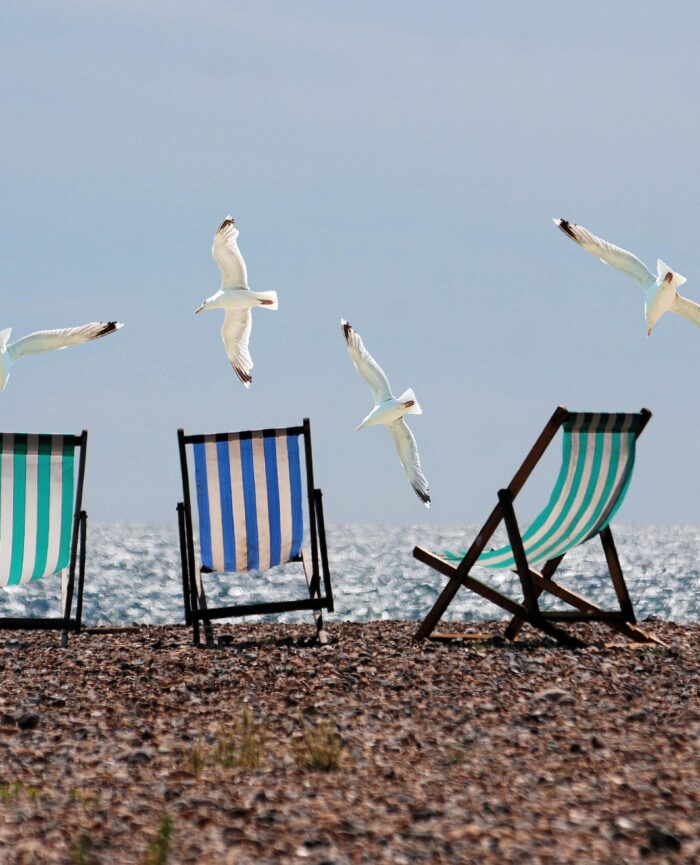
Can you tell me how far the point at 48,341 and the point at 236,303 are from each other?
195 centimetres

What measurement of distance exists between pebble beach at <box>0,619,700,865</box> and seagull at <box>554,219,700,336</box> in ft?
9.16

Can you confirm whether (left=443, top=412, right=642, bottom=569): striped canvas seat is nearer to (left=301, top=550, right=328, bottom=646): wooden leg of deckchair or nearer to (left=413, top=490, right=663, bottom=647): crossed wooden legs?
(left=413, top=490, right=663, bottom=647): crossed wooden legs

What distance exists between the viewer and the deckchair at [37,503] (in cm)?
671

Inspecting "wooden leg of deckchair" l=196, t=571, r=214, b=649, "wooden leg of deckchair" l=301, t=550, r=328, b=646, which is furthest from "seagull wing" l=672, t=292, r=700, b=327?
"wooden leg of deckchair" l=196, t=571, r=214, b=649

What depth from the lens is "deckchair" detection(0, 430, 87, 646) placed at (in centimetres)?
671

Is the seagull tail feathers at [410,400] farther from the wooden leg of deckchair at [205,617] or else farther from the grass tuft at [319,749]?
the grass tuft at [319,749]

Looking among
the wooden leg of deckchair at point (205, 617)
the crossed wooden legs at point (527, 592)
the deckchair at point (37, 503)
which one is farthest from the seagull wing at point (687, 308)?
the deckchair at point (37, 503)

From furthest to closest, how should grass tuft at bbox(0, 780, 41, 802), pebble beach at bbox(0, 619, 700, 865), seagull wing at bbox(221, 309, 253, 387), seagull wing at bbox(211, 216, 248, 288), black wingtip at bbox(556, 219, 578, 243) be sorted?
seagull wing at bbox(221, 309, 253, 387) → seagull wing at bbox(211, 216, 248, 288) → black wingtip at bbox(556, 219, 578, 243) → grass tuft at bbox(0, 780, 41, 802) → pebble beach at bbox(0, 619, 700, 865)

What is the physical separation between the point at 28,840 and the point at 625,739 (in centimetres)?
206

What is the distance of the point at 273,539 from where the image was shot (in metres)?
6.83

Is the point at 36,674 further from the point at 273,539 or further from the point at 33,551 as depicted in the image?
the point at 273,539

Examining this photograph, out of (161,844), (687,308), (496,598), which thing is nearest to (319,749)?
(161,844)

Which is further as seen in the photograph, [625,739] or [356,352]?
[356,352]

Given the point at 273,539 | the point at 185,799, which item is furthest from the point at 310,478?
the point at 185,799
